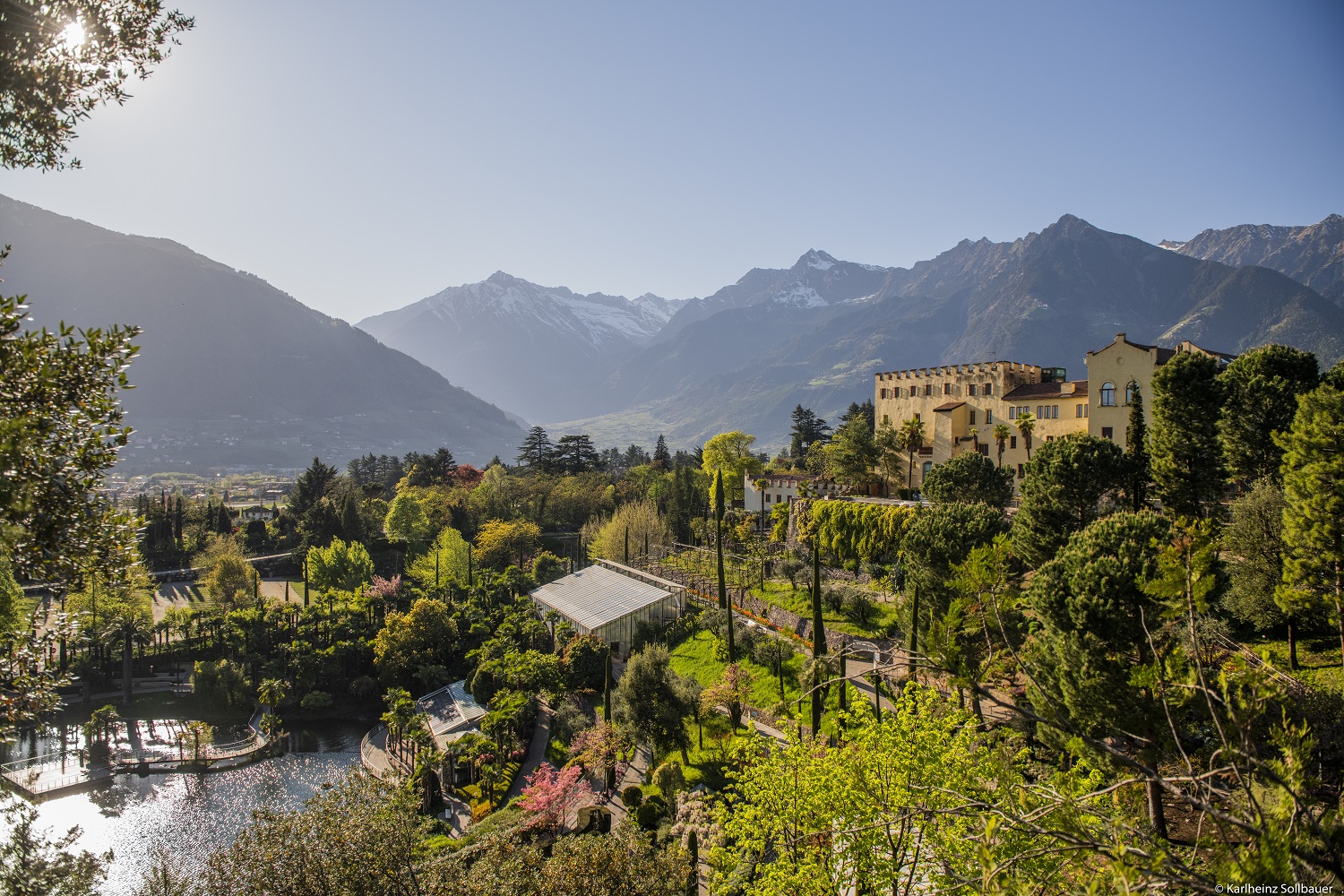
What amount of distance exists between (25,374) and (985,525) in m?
28.8

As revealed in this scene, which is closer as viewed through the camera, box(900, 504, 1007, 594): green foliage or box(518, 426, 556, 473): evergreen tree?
box(900, 504, 1007, 594): green foliage

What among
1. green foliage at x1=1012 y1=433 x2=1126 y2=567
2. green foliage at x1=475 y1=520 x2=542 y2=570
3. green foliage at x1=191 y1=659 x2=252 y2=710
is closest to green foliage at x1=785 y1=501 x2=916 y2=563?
green foliage at x1=1012 y1=433 x2=1126 y2=567

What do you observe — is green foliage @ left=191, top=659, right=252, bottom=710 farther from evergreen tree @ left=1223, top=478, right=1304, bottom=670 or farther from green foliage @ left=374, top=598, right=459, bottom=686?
evergreen tree @ left=1223, top=478, right=1304, bottom=670

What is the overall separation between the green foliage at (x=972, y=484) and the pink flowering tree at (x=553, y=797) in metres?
22.5

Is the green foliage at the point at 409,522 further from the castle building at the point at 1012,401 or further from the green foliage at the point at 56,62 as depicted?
the green foliage at the point at 56,62

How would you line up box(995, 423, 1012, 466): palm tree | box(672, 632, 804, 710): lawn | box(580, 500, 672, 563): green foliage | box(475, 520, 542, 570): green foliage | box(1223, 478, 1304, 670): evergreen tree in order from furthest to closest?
box(475, 520, 542, 570): green foliage, box(580, 500, 672, 563): green foliage, box(995, 423, 1012, 466): palm tree, box(672, 632, 804, 710): lawn, box(1223, 478, 1304, 670): evergreen tree

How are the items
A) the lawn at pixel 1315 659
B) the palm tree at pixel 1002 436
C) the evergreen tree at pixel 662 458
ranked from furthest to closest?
the evergreen tree at pixel 662 458
the palm tree at pixel 1002 436
the lawn at pixel 1315 659

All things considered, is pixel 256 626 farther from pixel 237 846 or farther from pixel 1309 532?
pixel 1309 532

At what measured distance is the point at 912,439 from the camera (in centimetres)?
4575

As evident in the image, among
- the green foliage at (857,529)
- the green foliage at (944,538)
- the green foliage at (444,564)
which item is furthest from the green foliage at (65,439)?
the green foliage at (444,564)

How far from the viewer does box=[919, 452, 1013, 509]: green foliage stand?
34469mm

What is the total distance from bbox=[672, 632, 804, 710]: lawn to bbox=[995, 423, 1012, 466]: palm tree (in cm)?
2116

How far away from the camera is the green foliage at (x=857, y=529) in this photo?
38.0 m

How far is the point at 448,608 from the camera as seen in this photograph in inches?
1779
